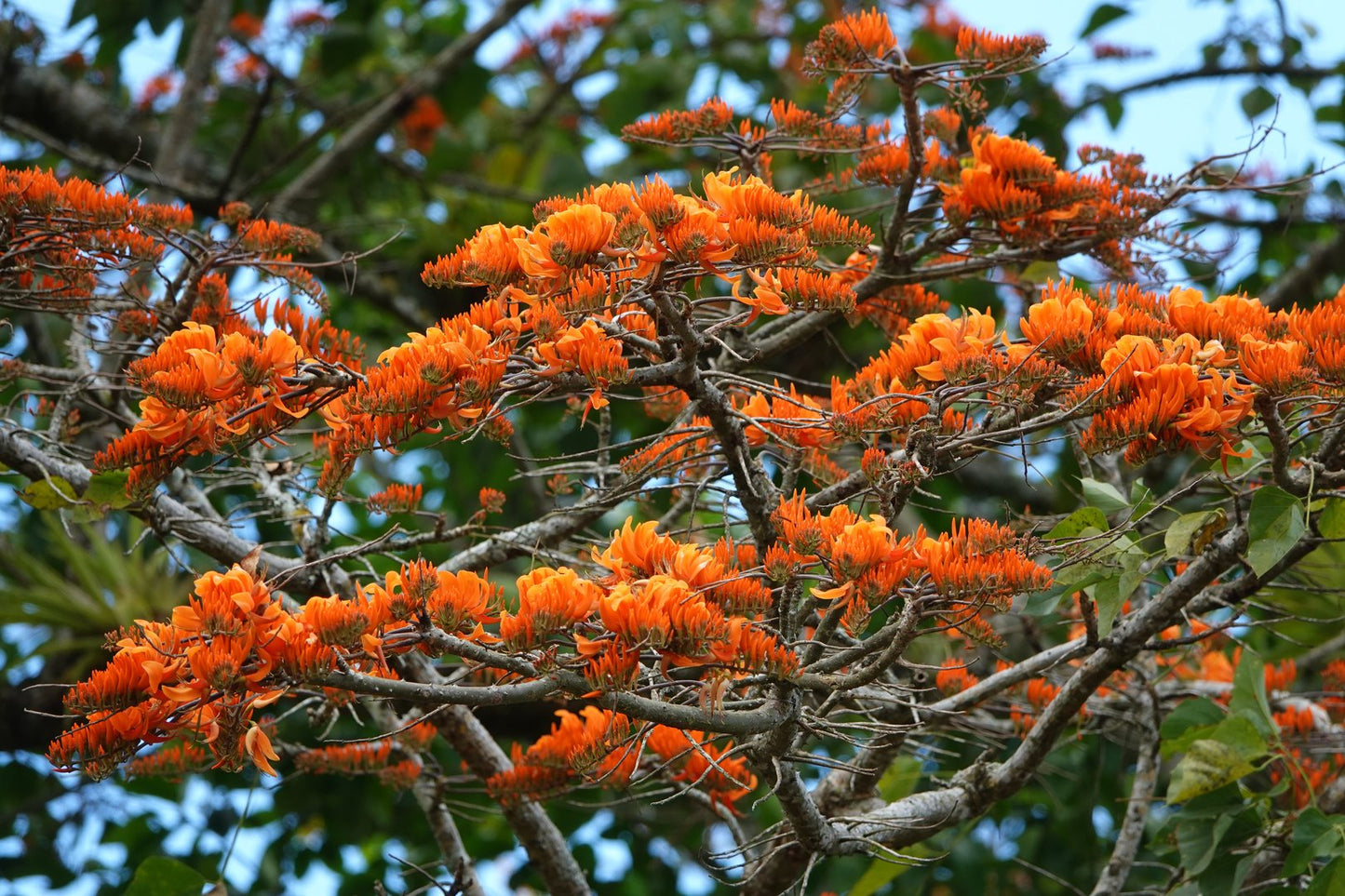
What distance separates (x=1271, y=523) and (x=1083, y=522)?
0.24 meters

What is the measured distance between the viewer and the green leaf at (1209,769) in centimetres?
218

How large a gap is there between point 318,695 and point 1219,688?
76.2 inches

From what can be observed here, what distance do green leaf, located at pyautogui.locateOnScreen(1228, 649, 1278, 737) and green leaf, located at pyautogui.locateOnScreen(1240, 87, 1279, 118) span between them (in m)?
2.28

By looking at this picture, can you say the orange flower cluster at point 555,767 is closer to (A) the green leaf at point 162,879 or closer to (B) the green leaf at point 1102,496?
(A) the green leaf at point 162,879

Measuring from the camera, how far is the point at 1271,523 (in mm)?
1689

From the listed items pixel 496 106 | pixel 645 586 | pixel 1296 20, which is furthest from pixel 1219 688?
pixel 496 106

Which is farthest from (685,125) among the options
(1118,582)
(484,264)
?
(1118,582)

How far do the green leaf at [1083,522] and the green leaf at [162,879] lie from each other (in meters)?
1.58

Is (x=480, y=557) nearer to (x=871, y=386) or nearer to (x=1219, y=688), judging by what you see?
(x=871, y=386)

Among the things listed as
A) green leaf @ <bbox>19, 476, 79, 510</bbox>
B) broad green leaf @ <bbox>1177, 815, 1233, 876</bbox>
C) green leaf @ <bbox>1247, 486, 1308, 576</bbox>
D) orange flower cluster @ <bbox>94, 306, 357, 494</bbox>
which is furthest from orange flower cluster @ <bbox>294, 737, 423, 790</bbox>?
green leaf @ <bbox>1247, 486, 1308, 576</bbox>

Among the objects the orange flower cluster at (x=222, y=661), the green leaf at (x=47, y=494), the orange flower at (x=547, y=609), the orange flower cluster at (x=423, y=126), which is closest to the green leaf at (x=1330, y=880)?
the orange flower at (x=547, y=609)

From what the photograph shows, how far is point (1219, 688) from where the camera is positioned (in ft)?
9.18

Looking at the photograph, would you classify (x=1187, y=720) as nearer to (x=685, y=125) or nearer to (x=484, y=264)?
(x=685, y=125)

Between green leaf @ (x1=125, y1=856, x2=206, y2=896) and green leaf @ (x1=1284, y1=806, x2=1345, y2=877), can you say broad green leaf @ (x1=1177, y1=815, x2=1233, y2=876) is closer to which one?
green leaf @ (x1=1284, y1=806, x2=1345, y2=877)
